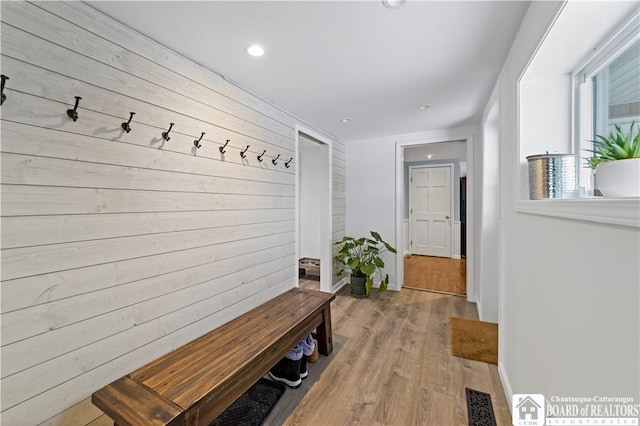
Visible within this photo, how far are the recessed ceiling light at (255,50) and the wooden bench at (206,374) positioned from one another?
185cm

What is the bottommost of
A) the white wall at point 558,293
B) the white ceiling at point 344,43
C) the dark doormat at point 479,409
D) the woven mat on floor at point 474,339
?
the dark doormat at point 479,409

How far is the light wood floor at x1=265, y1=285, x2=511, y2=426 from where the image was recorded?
1.64 meters

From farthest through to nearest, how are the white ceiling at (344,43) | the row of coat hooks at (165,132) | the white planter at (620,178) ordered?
the white ceiling at (344,43)
the row of coat hooks at (165,132)
the white planter at (620,178)

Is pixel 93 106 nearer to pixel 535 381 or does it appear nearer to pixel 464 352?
pixel 535 381

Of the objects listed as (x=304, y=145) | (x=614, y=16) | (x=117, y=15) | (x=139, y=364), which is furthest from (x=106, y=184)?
(x=304, y=145)

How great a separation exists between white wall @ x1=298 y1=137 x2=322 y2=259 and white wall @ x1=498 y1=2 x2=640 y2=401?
10.6ft

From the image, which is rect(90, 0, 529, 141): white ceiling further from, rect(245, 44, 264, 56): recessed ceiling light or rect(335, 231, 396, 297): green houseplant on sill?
rect(335, 231, 396, 297): green houseplant on sill

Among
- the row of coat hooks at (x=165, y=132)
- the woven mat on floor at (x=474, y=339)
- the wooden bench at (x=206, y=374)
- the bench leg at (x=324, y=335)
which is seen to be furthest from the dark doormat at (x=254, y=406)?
the row of coat hooks at (x=165, y=132)

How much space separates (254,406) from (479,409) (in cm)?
146

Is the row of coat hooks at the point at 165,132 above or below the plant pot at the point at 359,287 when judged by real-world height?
above

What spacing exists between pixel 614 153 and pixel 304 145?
427cm

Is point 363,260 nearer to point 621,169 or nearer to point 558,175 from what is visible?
point 558,175

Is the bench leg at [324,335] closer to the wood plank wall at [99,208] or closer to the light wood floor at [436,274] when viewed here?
the wood plank wall at [99,208]

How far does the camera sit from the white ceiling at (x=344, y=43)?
1.35 meters
